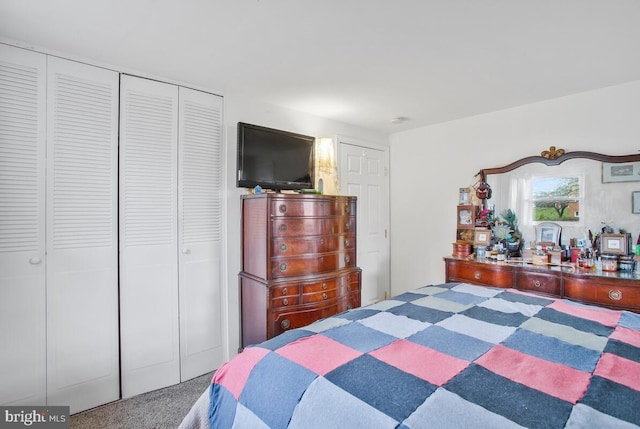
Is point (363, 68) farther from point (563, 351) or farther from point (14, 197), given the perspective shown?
point (14, 197)

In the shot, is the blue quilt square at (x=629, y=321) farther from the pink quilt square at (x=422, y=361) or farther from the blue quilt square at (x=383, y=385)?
the blue quilt square at (x=383, y=385)

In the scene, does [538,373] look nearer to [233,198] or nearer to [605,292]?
[605,292]

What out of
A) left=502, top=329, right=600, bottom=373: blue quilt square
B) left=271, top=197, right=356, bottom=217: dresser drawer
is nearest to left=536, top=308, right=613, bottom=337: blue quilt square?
left=502, top=329, right=600, bottom=373: blue quilt square

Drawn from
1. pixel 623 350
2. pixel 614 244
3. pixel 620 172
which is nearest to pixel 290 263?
pixel 623 350

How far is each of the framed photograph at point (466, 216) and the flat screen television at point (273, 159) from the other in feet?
5.42

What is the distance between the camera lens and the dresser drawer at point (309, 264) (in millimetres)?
2517

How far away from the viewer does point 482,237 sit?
328 centimetres

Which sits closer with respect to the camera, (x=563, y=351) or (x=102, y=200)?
(x=563, y=351)

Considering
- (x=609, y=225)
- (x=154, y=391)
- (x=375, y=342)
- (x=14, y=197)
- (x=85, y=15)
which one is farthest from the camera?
(x=609, y=225)

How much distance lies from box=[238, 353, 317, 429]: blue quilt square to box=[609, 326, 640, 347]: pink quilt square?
1322mm

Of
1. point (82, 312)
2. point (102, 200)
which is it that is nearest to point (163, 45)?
point (102, 200)

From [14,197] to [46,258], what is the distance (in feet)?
1.35

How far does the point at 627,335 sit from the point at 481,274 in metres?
1.62

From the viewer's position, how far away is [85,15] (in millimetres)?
1673
